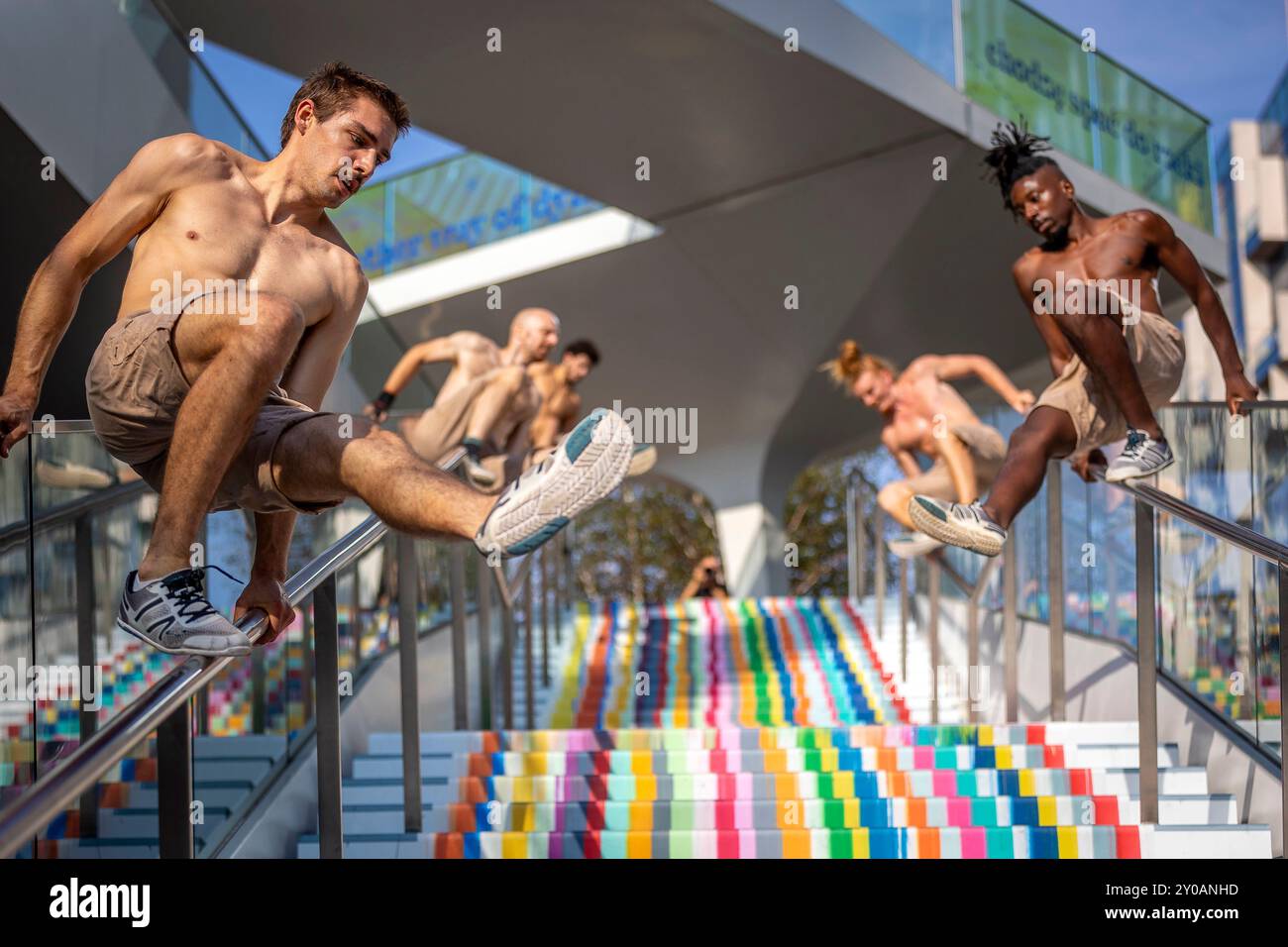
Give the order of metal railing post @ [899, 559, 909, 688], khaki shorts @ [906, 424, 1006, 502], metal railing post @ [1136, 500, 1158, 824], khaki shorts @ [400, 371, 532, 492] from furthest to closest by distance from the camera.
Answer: metal railing post @ [899, 559, 909, 688], khaki shorts @ [400, 371, 532, 492], khaki shorts @ [906, 424, 1006, 502], metal railing post @ [1136, 500, 1158, 824]

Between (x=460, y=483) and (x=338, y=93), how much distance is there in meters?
0.91

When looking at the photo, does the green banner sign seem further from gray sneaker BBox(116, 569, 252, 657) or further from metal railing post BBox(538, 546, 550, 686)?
gray sneaker BBox(116, 569, 252, 657)

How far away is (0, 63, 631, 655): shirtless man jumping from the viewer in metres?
2.38

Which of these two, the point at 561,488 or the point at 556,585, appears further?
the point at 556,585

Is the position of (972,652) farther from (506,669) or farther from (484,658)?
(484,658)

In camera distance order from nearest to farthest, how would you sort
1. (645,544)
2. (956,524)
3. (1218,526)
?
(1218,526) → (956,524) → (645,544)

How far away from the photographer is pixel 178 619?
2.38 m

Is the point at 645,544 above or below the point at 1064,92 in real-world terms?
below

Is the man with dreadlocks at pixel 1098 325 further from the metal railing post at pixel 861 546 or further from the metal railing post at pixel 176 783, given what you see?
the metal railing post at pixel 861 546

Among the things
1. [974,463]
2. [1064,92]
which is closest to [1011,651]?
[974,463]

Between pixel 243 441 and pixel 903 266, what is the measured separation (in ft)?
37.5

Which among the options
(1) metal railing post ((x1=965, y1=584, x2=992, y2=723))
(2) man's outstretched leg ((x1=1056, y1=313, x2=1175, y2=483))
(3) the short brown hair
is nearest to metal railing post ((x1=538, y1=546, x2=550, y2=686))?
(1) metal railing post ((x1=965, y1=584, x2=992, y2=723))

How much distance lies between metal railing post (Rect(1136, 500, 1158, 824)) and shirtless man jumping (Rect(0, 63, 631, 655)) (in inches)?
88.5

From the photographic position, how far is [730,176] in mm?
12445
